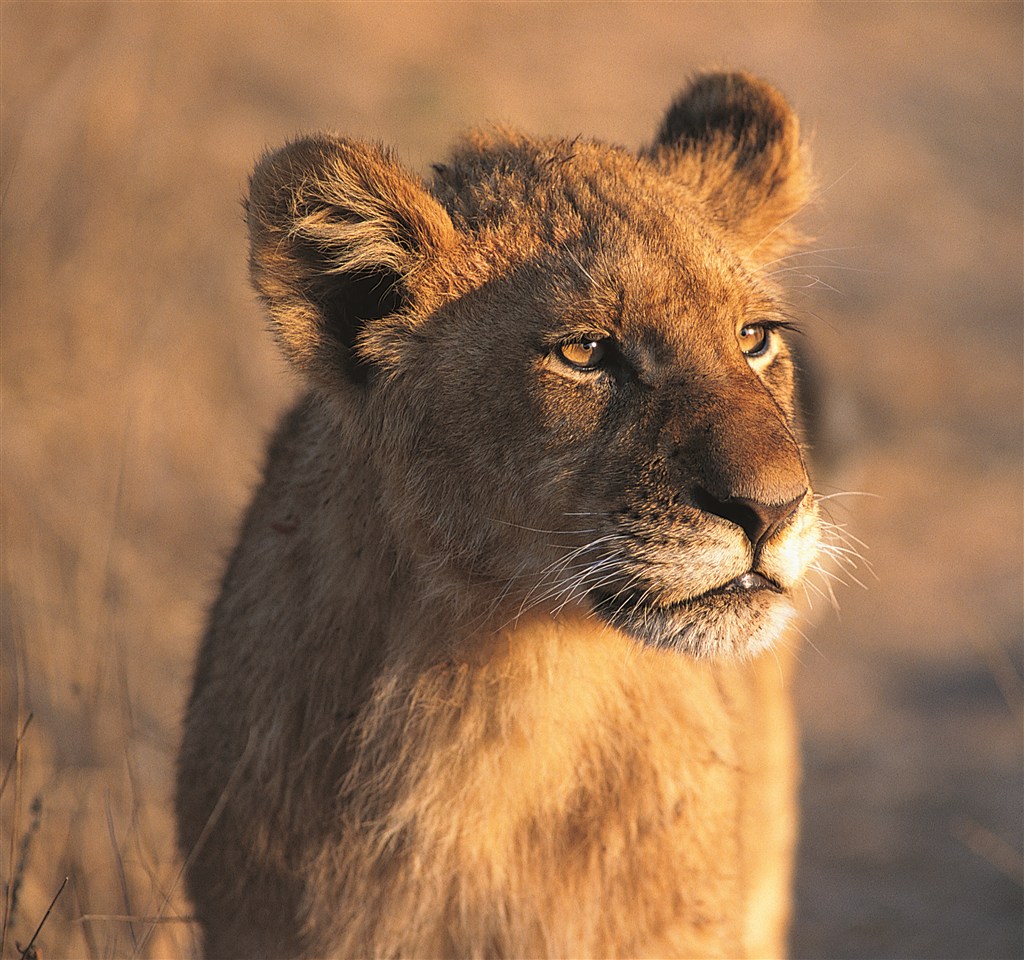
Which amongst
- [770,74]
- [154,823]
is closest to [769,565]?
[154,823]

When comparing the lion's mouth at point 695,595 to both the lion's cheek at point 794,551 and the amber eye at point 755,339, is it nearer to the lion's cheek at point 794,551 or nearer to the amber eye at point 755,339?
the lion's cheek at point 794,551

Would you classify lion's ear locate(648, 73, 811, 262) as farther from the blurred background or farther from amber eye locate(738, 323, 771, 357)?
amber eye locate(738, 323, 771, 357)

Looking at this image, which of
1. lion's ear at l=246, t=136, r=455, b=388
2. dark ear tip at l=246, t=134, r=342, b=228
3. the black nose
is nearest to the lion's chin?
the black nose

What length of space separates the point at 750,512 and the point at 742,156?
1568 mm

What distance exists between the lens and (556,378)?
309cm

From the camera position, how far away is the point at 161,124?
8.58 meters

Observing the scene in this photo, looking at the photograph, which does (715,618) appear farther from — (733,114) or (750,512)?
(733,114)

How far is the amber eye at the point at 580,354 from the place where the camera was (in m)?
3.10

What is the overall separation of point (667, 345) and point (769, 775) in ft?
7.95

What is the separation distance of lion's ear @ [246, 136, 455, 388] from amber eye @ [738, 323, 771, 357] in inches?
28.0

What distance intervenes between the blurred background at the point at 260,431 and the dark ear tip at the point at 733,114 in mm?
376

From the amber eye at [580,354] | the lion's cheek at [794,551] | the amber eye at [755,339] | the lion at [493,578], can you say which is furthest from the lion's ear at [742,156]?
the lion's cheek at [794,551]

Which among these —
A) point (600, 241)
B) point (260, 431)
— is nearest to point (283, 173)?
point (600, 241)

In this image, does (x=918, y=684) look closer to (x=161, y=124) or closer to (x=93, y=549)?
(x=93, y=549)
